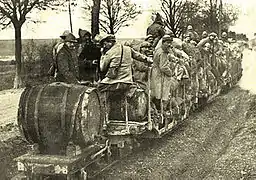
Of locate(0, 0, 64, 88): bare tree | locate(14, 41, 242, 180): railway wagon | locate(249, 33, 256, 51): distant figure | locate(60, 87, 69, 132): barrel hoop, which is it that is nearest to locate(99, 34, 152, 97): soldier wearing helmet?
locate(14, 41, 242, 180): railway wagon

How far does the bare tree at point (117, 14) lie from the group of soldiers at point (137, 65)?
710 inches

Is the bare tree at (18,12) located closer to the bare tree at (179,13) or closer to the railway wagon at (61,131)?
the railway wagon at (61,131)

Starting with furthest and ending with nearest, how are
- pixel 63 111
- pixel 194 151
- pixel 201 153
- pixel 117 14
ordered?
pixel 117 14 < pixel 194 151 < pixel 201 153 < pixel 63 111

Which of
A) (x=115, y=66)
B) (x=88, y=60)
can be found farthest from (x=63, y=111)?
(x=88, y=60)

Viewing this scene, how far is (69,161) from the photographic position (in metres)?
7.23

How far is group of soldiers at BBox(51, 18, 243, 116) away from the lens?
364 inches

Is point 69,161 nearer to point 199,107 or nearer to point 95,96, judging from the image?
point 95,96

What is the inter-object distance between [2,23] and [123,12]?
14.5m

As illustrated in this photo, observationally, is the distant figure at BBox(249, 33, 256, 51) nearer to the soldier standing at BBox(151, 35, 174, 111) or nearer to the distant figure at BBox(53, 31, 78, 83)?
the soldier standing at BBox(151, 35, 174, 111)

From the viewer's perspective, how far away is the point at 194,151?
10695mm

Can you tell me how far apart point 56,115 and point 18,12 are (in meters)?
15.6

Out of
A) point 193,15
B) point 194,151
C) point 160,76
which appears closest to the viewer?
point 194,151

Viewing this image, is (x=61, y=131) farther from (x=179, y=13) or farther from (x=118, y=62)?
(x=179, y=13)

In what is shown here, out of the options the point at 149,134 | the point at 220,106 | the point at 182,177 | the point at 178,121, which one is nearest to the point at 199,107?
the point at 220,106
